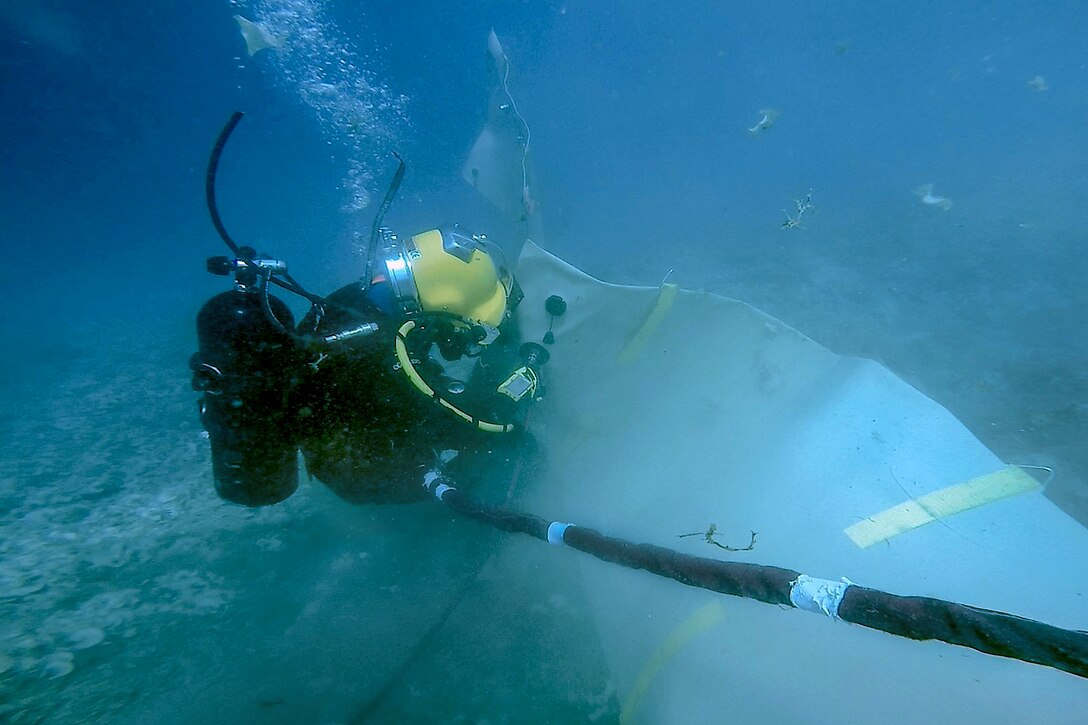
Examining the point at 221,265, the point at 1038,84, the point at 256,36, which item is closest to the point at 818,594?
the point at 221,265

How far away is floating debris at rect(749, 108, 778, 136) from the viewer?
1025 centimetres

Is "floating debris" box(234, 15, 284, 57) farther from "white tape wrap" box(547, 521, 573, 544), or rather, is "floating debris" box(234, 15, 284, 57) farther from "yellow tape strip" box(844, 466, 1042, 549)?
"yellow tape strip" box(844, 466, 1042, 549)

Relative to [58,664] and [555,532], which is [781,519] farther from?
[58,664]

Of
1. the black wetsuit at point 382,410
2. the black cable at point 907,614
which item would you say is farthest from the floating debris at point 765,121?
the black cable at point 907,614

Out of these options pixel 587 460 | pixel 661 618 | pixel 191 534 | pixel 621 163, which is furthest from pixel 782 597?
pixel 621 163

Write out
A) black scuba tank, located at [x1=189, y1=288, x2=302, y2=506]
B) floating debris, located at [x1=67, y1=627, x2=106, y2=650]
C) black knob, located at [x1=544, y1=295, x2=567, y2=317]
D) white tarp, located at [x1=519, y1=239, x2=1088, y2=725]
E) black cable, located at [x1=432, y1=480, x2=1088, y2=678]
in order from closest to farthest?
black cable, located at [x1=432, y1=480, x2=1088, y2=678] → white tarp, located at [x1=519, y1=239, x2=1088, y2=725] → black scuba tank, located at [x1=189, y1=288, x2=302, y2=506] → floating debris, located at [x1=67, y1=627, x2=106, y2=650] → black knob, located at [x1=544, y1=295, x2=567, y2=317]

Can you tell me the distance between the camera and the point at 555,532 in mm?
2848

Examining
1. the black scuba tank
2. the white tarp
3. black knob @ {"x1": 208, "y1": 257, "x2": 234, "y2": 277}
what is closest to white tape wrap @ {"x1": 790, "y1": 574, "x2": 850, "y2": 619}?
the white tarp

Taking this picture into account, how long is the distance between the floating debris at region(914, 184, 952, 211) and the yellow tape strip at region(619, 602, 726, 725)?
601 cm

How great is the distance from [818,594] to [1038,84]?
13.4 meters

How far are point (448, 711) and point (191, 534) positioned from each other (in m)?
2.96

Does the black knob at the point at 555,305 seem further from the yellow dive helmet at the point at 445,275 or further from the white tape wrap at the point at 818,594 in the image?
the white tape wrap at the point at 818,594

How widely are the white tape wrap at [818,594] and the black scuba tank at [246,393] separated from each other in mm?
2210

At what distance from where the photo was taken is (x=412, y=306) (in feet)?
10.5
